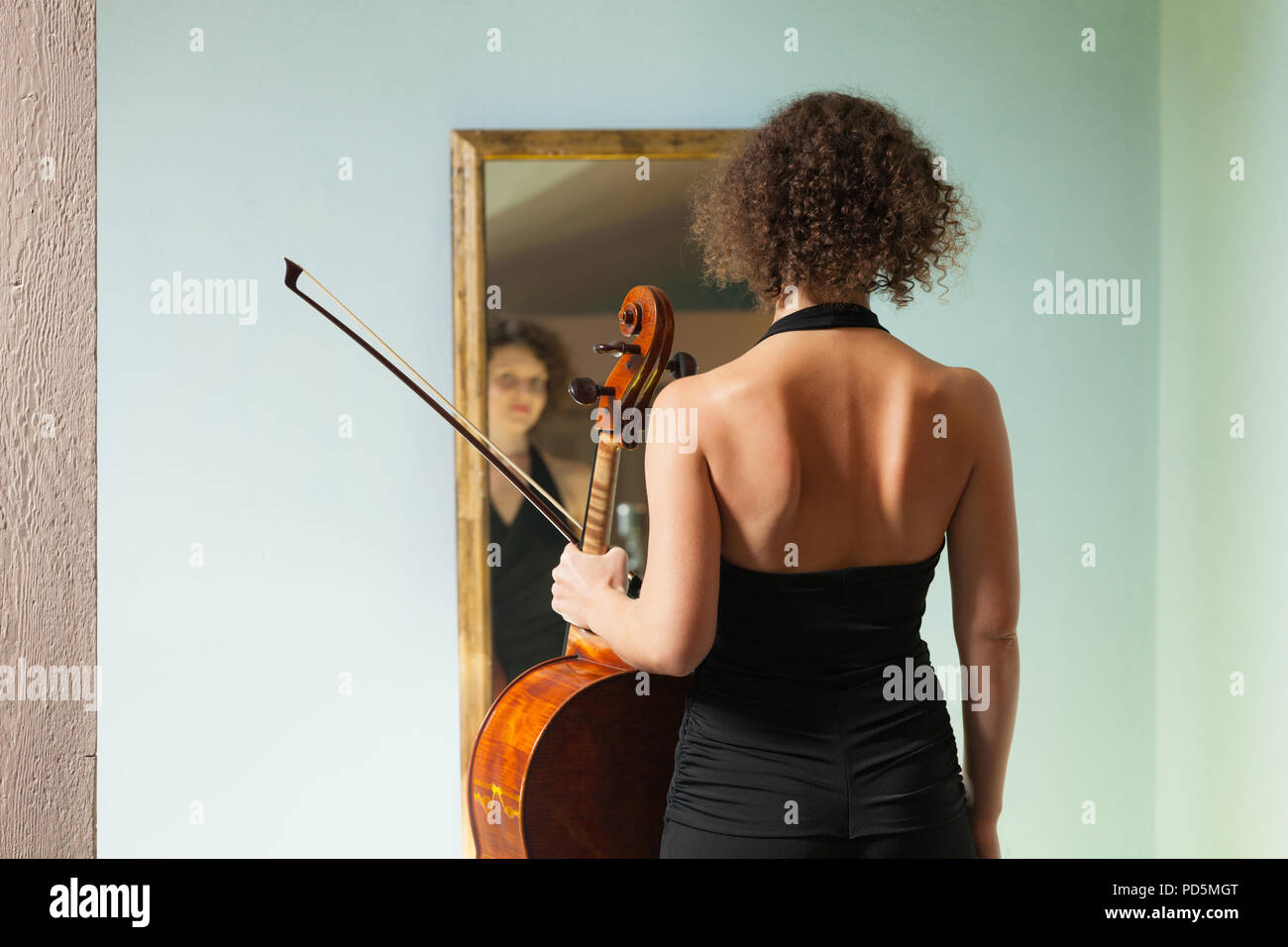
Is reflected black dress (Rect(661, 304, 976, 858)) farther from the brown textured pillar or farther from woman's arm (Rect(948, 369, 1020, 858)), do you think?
the brown textured pillar

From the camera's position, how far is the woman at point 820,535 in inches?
37.9

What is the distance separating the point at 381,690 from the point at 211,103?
124 cm

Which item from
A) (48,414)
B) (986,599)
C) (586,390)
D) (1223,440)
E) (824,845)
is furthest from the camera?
(1223,440)

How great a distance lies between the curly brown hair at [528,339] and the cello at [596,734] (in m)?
0.69

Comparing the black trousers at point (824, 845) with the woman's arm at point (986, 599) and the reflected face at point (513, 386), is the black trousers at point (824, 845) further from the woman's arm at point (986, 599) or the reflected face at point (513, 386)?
the reflected face at point (513, 386)

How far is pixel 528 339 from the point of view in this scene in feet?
6.28

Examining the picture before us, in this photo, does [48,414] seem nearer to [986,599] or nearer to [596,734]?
[596,734]

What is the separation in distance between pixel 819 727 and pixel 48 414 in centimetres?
79

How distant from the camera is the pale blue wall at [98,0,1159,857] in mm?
1907

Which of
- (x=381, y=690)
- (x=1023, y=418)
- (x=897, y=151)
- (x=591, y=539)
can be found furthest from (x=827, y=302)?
(x=381, y=690)

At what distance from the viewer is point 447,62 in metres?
1.91

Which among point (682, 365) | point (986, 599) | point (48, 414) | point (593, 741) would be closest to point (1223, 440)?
point (986, 599)

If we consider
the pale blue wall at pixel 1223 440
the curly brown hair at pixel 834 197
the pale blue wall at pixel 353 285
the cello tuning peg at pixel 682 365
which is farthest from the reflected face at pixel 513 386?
the pale blue wall at pixel 1223 440
